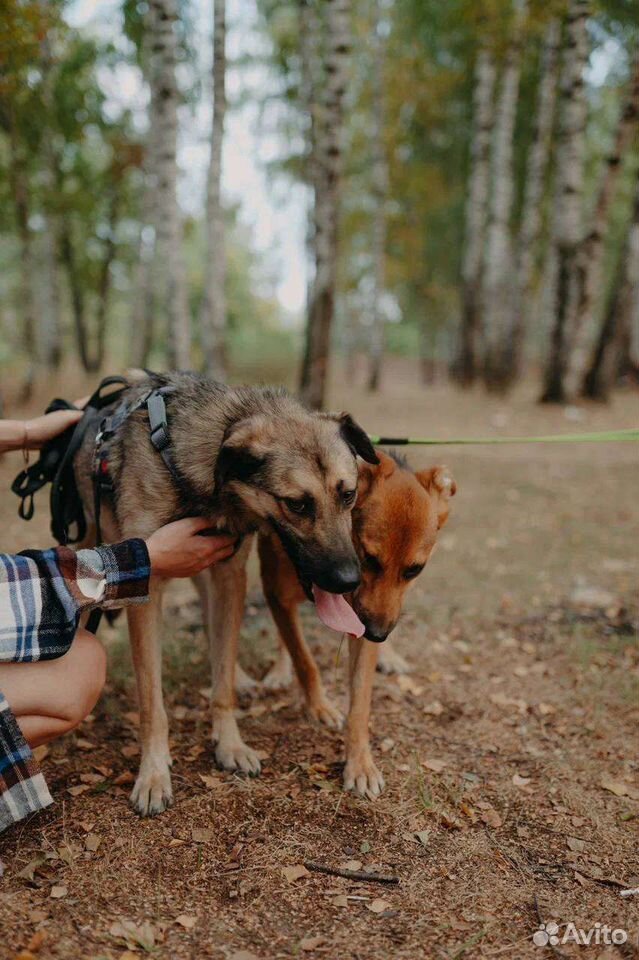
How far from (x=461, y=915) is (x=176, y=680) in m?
2.30

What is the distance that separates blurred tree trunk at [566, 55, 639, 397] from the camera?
36.7 ft

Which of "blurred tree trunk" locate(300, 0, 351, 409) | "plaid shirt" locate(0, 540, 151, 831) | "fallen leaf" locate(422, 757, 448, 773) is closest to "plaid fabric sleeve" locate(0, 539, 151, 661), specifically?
"plaid shirt" locate(0, 540, 151, 831)

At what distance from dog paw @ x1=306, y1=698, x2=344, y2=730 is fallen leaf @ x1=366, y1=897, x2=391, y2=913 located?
127 centimetres

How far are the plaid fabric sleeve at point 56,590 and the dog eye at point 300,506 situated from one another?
627 mm

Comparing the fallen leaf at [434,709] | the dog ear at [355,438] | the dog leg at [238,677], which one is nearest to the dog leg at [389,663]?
the fallen leaf at [434,709]

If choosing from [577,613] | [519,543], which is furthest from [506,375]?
[577,613]

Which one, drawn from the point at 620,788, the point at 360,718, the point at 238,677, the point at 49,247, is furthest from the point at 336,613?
the point at 49,247

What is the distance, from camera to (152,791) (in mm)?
3006

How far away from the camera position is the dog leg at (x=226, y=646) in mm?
3404

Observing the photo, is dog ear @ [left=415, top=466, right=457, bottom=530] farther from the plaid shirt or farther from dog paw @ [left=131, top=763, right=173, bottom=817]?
dog paw @ [left=131, top=763, right=173, bottom=817]

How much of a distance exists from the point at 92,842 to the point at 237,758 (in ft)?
2.62

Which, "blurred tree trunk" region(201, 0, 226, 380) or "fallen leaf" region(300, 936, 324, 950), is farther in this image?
"blurred tree trunk" region(201, 0, 226, 380)

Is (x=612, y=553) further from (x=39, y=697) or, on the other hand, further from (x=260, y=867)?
(x=39, y=697)

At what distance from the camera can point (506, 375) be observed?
14.7 metres
